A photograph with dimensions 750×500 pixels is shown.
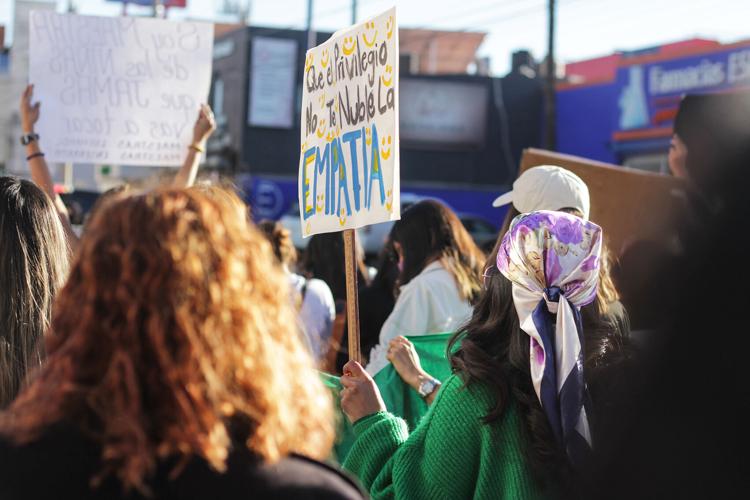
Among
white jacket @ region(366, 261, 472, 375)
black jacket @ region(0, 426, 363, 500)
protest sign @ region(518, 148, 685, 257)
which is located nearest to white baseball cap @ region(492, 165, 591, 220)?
white jacket @ region(366, 261, 472, 375)

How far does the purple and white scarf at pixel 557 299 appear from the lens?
7.80 feet

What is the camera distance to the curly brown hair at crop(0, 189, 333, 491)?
4.80 ft

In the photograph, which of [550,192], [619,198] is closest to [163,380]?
[550,192]

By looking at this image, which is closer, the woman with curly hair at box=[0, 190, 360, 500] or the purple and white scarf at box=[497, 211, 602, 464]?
the woman with curly hair at box=[0, 190, 360, 500]

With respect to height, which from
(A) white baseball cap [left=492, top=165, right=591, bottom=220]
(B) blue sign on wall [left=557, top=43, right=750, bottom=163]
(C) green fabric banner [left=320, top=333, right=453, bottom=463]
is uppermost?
(B) blue sign on wall [left=557, top=43, right=750, bottom=163]

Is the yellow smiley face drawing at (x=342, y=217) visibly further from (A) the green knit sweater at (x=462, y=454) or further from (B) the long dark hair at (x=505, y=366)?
(A) the green knit sweater at (x=462, y=454)

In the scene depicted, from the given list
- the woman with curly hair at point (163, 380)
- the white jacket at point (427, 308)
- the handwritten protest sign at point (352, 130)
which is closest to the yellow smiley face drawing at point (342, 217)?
the handwritten protest sign at point (352, 130)

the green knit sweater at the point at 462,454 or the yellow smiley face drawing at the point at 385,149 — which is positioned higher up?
the yellow smiley face drawing at the point at 385,149

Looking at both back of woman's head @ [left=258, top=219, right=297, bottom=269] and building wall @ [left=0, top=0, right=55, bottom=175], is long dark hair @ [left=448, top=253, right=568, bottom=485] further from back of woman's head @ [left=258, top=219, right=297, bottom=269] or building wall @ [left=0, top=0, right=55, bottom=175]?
building wall @ [left=0, top=0, right=55, bottom=175]

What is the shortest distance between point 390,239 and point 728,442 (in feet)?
11.9

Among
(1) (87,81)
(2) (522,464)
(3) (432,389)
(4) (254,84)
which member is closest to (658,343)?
(2) (522,464)

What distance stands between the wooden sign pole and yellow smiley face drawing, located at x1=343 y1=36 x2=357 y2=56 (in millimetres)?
633

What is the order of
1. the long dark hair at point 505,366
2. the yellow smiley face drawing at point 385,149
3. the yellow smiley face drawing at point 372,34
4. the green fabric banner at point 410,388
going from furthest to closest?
the green fabric banner at point 410,388, the yellow smiley face drawing at point 372,34, the yellow smiley face drawing at point 385,149, the long dark hair at point 505,366

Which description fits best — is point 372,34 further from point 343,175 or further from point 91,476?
point 91,476
